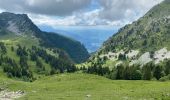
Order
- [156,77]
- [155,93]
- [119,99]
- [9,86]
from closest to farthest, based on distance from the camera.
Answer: [119,99] → [155,93] → [9,86] → [156,77]

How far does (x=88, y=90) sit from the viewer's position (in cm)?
6712

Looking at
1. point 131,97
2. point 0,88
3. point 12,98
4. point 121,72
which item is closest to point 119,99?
point 131,97

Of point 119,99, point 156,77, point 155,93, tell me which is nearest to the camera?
point 119,99

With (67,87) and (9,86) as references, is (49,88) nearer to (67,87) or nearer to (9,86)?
(67,87)

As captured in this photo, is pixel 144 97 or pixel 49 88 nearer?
pixel 144 97

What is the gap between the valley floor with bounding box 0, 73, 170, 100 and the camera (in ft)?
175

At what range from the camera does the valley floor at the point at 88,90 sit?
5347cm

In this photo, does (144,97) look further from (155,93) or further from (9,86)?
(9,86)

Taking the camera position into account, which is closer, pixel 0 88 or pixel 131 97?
pixel 131 97

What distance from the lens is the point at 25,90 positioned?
67.8 m

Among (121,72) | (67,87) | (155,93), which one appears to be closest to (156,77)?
(121,72)

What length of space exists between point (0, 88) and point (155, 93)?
30.7 m

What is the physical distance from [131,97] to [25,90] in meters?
23.0

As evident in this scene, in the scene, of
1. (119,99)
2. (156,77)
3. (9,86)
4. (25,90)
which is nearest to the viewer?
(119,99)
